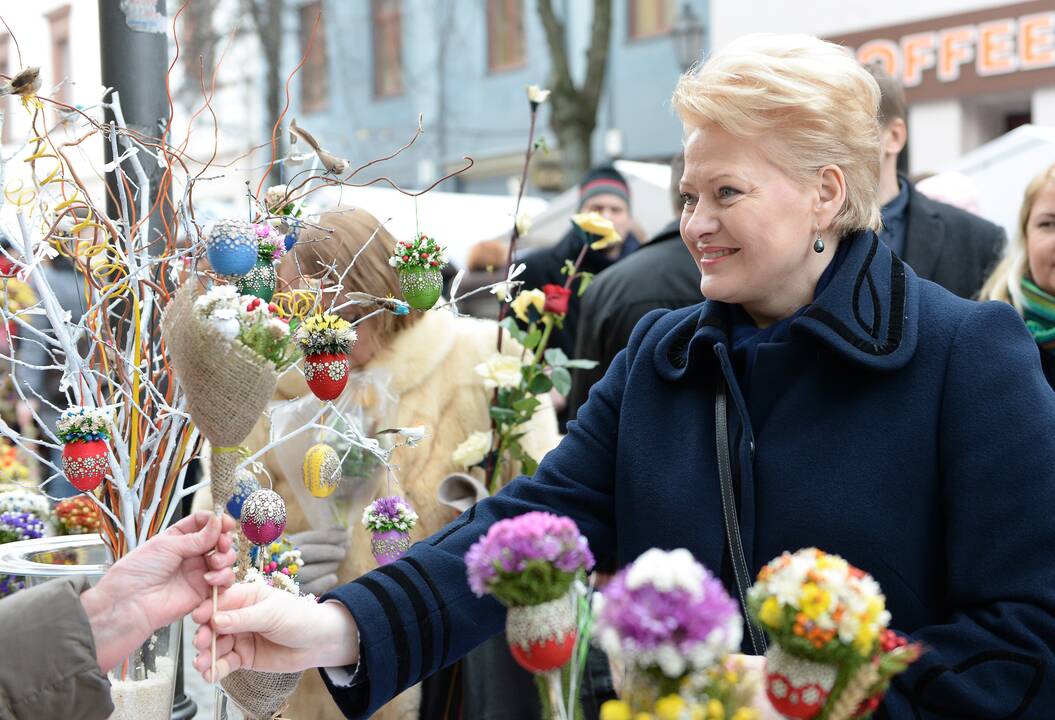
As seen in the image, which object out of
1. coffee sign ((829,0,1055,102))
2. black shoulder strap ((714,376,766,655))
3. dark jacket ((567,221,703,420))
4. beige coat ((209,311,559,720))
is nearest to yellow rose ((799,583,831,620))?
black shoulder strap ((714,376,766,655))

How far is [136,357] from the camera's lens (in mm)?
1742

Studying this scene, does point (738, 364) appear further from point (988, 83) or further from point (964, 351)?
point (988, 83)

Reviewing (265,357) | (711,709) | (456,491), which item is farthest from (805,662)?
(456,491)

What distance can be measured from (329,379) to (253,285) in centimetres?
18

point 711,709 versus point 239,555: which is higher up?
point 711,709

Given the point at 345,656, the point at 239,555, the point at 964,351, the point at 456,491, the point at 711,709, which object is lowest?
the point at 456,491

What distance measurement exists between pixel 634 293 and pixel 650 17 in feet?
39.2

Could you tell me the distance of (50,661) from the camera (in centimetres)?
133

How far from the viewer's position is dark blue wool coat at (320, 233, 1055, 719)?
138 cm

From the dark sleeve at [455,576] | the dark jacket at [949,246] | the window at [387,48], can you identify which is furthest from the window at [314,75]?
the dark sleeve at [455,576]

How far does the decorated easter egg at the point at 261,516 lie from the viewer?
154 cm

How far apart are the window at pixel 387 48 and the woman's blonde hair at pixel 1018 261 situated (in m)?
16.3

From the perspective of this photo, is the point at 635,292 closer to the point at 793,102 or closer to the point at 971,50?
the point at 793,102

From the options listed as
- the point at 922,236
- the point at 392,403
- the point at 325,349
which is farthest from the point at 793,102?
the point at 922,236
